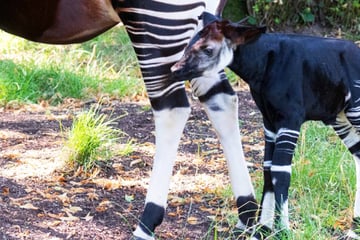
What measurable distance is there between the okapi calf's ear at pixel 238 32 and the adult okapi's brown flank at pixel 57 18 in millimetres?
545

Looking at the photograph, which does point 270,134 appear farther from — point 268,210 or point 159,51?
point 159,51

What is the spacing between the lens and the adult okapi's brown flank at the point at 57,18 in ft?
10.1

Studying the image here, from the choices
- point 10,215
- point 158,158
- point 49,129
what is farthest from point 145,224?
point 49,129

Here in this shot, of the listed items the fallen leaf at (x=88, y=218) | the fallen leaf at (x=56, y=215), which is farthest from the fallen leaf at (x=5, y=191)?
the fallen leaf at (x=88, y=218)

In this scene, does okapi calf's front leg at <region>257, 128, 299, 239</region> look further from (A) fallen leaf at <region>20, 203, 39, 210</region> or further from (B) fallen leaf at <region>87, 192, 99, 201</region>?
(A) fallen leaf at <region>20, 203, 39, 210</region>

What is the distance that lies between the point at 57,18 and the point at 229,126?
852mm

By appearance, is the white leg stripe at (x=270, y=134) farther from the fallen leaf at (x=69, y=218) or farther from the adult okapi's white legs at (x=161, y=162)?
the fallen leaf at (x=69, y=218)

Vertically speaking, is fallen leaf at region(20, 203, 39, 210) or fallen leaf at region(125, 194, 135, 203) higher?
fallen leaf at region(20, 203, 39, 210)

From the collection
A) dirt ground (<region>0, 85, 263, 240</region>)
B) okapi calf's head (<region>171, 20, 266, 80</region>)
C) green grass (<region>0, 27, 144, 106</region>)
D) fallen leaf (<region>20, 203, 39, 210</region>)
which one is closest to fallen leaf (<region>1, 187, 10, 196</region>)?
dirt ground (<region>0, 85, 263, 240</region>)

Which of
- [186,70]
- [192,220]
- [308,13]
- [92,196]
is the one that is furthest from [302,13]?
[186,70]

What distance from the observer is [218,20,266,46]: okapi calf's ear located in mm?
2723

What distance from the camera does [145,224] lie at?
310cm

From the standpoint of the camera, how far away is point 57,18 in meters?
3.11

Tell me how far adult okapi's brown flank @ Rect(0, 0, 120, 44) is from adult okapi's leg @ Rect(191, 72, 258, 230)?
1.59ft
